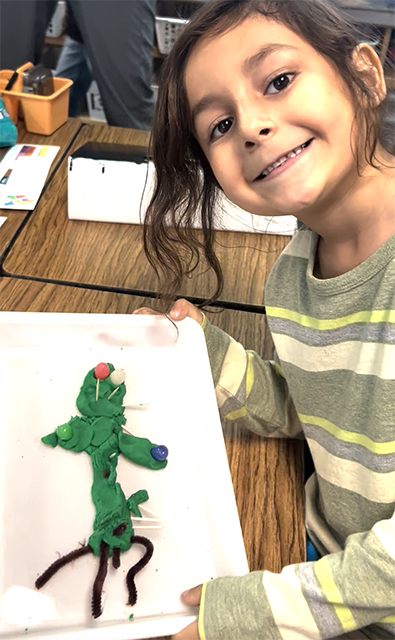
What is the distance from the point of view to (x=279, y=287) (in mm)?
846

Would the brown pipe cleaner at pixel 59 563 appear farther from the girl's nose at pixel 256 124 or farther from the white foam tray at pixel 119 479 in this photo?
the girl's nose at pixel 256 124

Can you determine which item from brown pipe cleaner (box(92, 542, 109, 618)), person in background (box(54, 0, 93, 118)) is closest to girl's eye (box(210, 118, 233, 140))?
brown pipe cleaner (box(92, 542, 109, 618))

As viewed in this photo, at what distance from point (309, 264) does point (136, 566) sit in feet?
1.64

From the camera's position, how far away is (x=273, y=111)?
0.62 metres

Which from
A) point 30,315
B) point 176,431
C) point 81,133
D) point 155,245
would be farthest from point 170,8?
point 176,431

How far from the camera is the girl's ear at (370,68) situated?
683 millimetres

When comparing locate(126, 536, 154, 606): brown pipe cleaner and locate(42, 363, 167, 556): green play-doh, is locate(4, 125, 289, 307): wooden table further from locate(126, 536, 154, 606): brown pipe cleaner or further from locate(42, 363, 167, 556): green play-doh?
locate(126, 536, 154, 606): brown pipe cleaner

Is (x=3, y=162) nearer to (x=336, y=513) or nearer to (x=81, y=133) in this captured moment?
(x=81, y=133)

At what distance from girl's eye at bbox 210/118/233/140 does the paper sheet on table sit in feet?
1.91

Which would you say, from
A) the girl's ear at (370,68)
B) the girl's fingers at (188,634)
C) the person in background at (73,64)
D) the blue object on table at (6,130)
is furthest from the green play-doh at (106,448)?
the person in background at (73,64)

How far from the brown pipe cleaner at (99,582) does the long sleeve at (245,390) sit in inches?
11.5

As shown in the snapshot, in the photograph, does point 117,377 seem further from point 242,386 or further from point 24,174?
point 24,174

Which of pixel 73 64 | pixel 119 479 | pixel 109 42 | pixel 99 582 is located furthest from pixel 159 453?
pixel 73 64

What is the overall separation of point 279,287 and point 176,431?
293 mm
